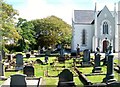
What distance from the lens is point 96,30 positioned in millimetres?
48844

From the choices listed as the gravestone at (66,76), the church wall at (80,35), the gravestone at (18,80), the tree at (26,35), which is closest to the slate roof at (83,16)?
the church wall at (80,35)

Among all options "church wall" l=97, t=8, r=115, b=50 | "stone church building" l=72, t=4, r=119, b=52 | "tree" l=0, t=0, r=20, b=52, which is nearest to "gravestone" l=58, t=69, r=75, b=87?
"tree" l=0, t=0, r=20, b=52

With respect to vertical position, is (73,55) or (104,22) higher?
(104,22)

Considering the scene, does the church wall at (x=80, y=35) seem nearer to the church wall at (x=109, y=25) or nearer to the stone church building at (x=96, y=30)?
the stone church building at (x=96, y=30)

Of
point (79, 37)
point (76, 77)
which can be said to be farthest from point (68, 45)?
point (76, 77)

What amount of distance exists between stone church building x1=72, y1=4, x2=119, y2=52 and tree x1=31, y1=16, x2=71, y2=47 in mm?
4472

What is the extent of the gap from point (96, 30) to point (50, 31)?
8.82m

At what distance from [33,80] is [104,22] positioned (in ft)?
113

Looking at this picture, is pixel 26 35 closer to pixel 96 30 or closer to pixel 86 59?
pixel 96 30

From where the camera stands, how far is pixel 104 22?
161ft

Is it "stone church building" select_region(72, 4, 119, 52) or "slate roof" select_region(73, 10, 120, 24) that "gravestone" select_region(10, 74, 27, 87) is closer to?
"stone church building" select_region(72, 4, 119, 52)

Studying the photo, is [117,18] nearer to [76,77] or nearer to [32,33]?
[32,33]

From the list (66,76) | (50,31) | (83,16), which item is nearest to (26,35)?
(50,31)

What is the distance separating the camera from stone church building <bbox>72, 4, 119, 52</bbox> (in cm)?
4860
